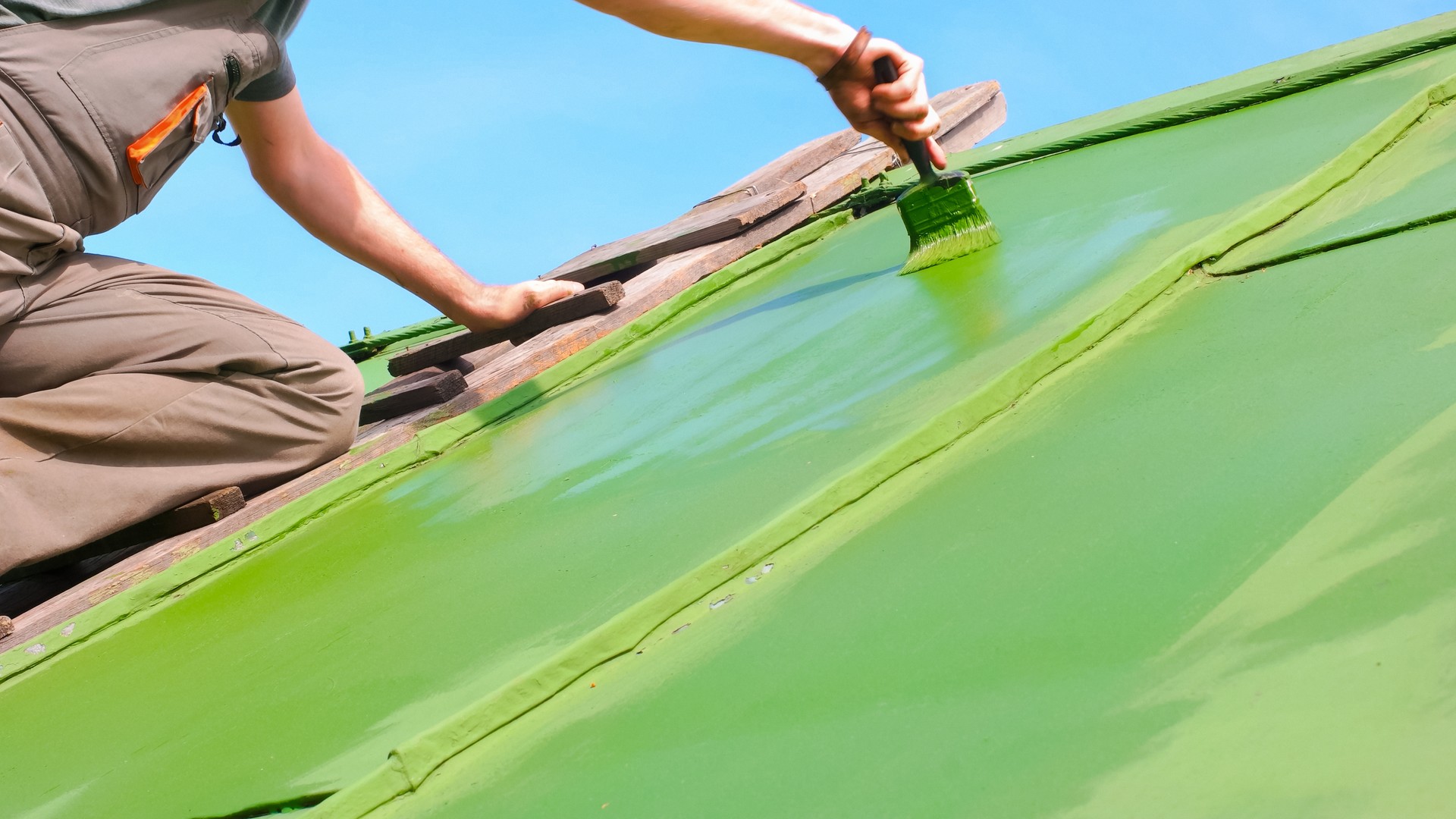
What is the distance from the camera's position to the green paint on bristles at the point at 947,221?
2.25m

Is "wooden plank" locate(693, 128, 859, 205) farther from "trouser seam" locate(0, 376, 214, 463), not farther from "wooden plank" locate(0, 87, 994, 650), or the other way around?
"trouser seam" locate(0, 376, 214, 463)

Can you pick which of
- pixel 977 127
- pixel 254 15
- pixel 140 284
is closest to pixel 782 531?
pixel 140 284

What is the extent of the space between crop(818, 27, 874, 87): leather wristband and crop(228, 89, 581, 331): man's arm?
959 mm

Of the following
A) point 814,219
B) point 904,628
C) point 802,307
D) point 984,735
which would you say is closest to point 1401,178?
point 802,307

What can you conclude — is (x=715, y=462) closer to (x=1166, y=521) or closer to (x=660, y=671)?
(x=660, y=671)

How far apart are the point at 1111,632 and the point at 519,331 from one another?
218 centimetres

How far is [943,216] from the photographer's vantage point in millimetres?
2270

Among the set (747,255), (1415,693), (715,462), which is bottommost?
(1415,693)

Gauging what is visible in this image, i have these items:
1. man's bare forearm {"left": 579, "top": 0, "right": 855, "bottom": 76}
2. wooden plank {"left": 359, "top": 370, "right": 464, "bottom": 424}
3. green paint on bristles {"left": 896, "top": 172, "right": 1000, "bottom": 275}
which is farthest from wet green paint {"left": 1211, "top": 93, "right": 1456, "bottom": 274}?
wooden plank {"left": 359, "top": 370, "right": 464, "bottom": 424}

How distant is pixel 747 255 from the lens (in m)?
3.07

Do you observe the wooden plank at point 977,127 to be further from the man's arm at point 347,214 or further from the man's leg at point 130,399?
the man's leg at point 130,399

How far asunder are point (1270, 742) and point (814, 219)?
2.69 metres

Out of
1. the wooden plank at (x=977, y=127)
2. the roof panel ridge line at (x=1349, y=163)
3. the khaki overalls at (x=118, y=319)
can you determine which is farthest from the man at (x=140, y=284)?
the wooden plank at (x=977, y=127)

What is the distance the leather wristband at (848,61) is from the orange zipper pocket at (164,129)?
1114 mm
